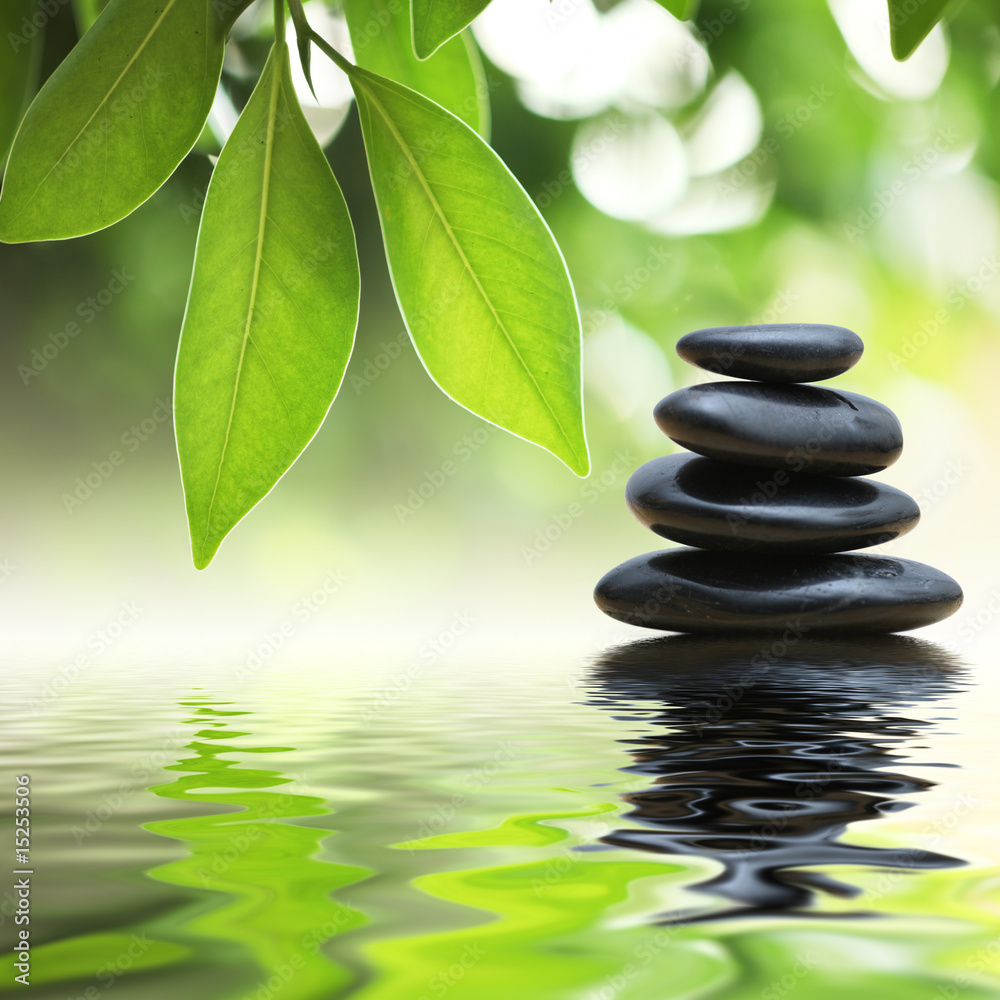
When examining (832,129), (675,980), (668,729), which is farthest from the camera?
(832,129)

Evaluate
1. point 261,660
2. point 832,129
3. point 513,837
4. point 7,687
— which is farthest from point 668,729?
point 832,129

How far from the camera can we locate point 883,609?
5.49ft

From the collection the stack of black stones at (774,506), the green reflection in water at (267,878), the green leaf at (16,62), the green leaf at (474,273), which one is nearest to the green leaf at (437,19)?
the green leaf at (474,273)

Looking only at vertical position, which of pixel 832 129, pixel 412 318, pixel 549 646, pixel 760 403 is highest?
pixel 832 129

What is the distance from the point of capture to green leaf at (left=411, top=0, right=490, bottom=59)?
1.04 ft

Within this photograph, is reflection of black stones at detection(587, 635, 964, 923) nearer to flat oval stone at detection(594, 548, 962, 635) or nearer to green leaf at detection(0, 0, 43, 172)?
green leaf at detection(0, 0, 43, 172)

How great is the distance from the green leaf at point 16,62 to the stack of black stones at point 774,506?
4.85ft

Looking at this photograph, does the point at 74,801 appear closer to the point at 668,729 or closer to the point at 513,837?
the point at 513,837

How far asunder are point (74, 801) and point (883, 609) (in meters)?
1.49

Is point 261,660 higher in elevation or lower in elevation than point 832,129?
lower

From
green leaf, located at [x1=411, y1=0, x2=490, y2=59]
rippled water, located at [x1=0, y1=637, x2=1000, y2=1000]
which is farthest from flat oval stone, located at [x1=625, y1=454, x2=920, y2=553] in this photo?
green leaf, located at [x1=411, y1=0, x2=490, y2=59]

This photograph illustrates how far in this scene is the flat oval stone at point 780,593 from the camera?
5.48 feet

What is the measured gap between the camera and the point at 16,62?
0.34m

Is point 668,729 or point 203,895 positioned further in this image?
point 668,729
